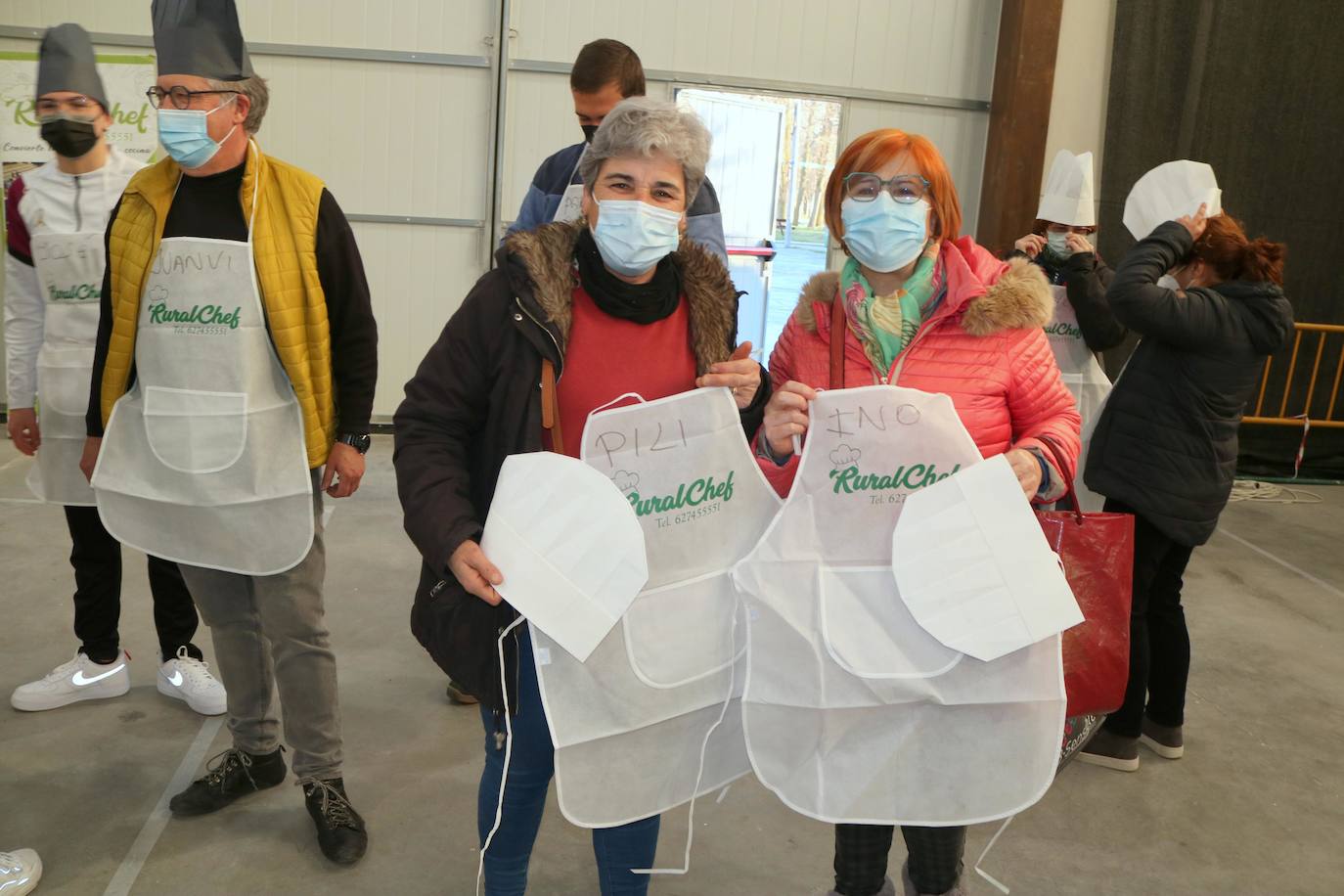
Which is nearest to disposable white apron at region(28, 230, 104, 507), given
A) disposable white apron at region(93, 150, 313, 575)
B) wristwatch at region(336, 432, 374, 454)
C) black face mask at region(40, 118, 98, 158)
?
black face mask at region(40, 118, 98, 158)

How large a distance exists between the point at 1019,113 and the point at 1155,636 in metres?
4.13

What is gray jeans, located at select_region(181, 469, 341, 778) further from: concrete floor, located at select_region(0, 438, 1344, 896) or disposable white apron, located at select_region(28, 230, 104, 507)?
disposable white apron, located at select_region(28, 230, 104, 507)

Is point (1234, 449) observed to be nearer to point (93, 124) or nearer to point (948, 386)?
point (948, 386)

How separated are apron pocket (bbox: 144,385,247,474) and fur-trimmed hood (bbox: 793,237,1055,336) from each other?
45.7 inches

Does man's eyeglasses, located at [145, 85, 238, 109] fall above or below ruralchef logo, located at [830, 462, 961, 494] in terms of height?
above

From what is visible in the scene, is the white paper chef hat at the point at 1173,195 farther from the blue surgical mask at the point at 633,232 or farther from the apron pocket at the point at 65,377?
the apron pocket at the point at 65,377

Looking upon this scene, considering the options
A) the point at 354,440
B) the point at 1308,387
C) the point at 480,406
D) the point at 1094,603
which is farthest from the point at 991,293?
the point at 1308,387

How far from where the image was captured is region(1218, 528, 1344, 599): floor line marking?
181 inches

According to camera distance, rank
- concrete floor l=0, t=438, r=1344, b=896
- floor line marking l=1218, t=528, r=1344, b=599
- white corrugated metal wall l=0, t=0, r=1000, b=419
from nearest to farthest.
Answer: concrete floor l=0, t=438, r=1344, b=896
floor line marking l=1218, t=528, r=1344, b=599
white corrugated metal wall l=0, t=0, r=1000, b=419

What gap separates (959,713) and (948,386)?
18.6 inches

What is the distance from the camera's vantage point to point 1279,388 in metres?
6.66

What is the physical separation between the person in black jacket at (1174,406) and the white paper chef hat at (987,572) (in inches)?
52.3

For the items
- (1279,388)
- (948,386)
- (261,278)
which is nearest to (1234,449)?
(948,386)

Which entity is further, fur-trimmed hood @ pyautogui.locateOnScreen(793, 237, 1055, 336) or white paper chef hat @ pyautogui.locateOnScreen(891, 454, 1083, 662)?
fur-trimmed hood @ pyautogui.locateOnScreen(793, 237, 1055, 336)
